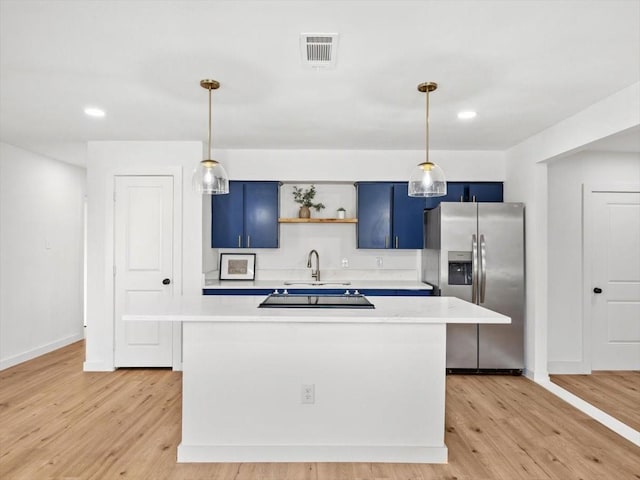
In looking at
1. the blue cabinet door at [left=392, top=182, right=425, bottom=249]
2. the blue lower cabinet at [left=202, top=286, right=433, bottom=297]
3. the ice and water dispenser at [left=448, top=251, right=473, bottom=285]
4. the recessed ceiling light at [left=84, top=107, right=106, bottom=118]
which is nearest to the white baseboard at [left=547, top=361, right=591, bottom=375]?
the ice and water dispenser at [left=448, top=251, right=473, bottom=285]

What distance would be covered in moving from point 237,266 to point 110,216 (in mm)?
1470

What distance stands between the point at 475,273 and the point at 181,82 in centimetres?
326

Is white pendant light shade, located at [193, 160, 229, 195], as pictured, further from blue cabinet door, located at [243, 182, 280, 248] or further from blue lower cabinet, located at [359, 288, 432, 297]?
blue lower cabinet, located at [359, 288, 432, 297]

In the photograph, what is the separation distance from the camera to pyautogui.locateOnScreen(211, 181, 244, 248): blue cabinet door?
15.9 feet

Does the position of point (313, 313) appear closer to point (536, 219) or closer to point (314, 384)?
point (314, 384)

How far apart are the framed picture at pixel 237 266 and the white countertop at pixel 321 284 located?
0.31ft

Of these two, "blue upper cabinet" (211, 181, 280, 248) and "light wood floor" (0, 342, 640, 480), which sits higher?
"blue upper cabinet" (211, 181, 280, 248)

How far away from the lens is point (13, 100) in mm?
3232

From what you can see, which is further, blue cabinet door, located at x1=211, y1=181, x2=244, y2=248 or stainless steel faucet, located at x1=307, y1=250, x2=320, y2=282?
stainless steel faucet, located at x1=307, y1=250, x2=320, y2=282

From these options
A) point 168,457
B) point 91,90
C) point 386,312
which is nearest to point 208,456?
point 168,457

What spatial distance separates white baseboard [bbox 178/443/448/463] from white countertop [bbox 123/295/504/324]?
81 centimetres

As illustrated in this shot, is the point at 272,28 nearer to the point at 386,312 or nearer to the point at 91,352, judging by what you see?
the point at 386,312

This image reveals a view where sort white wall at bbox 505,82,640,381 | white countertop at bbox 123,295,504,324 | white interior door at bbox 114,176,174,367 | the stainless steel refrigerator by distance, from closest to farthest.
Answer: white countertop at bbox 123,295,504,324
white wall at bbox 505,82,640,381
the stainless steel refrigerator
white interior door at bbox 114,176,174,367

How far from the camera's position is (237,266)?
506cm
